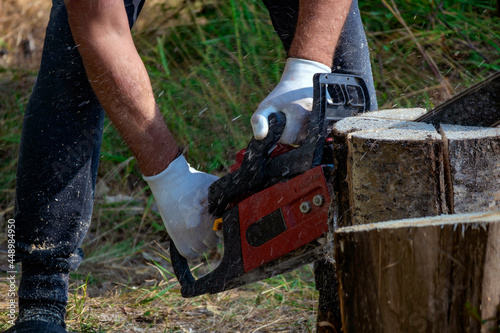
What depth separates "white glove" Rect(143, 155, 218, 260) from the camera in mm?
1729

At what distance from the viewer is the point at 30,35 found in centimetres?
483

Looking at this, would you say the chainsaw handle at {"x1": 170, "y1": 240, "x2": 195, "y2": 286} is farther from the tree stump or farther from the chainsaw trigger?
the tree stump

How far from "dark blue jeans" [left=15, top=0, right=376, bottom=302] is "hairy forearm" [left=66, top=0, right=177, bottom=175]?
0.17m

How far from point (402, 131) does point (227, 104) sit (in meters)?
2.18

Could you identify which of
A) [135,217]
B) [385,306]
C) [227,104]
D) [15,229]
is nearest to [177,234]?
[15,229]

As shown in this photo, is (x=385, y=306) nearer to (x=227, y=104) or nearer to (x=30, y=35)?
(x=227, y=104)

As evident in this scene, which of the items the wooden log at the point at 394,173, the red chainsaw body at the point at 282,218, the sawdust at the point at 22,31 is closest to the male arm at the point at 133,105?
the red chainsaw body at the point at 282,218

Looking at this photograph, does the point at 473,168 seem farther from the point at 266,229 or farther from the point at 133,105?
the point at 133,105

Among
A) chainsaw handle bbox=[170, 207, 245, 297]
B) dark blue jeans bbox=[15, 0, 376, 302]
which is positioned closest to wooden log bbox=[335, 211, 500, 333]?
chainsaw handle bbox=[170, 207, 245, 297]

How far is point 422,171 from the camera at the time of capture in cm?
121

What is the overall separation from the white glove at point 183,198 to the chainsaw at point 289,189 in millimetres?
48

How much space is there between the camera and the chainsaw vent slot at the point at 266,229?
150 centimetres

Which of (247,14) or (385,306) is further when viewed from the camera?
(247,14)

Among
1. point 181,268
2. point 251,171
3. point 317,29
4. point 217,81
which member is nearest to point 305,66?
point 317,29
